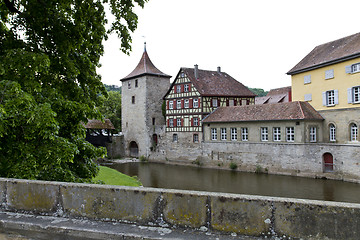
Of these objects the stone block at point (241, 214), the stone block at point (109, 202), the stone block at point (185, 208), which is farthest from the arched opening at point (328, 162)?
the stone block at point (109, 202)

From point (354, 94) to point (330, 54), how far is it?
163 inches

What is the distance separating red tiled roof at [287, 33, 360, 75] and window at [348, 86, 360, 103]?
2316 millimetres


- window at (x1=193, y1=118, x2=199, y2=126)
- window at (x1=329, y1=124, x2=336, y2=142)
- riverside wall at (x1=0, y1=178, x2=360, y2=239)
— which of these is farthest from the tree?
window at (x1=193, y1=118, x2=199, y2=126)

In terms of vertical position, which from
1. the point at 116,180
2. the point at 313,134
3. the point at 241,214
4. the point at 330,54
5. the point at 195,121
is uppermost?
the point at 330,54

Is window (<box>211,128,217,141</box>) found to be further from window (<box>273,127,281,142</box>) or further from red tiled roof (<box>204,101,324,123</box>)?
window (<box>273,127,281,142</box>)

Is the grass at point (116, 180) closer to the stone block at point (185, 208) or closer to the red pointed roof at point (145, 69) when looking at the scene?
the stone block at point (185, 208)

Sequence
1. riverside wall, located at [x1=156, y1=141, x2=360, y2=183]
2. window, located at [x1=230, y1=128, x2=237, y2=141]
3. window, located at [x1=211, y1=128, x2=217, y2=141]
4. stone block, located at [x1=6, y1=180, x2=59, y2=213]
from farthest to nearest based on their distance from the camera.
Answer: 1. window, located at [x1=211, y1=128, x2=217, y2=141]
2. window, located at [x1=230, y1=128, x2=237, y2=141]
3. riverside wall, located at [x1=156, y1=141, x2=360, y2=183]
4. stone block, located at [x1=6, y1=180, x2=59, y2=213]

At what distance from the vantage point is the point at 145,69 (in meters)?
37.8

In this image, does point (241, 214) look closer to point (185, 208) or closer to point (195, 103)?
point (185, 208)

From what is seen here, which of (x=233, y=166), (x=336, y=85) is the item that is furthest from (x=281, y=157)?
(x=336, y=85)

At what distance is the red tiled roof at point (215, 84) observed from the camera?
3148cm

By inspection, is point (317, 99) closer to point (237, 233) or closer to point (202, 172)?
point (202, 172)

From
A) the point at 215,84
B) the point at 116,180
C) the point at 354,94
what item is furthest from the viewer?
the point at 215,84

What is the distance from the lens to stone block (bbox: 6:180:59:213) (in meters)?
3.13
